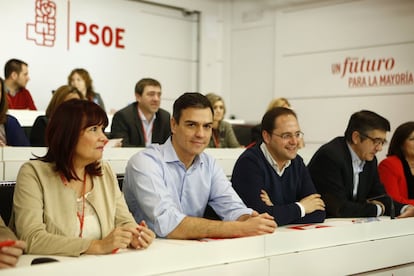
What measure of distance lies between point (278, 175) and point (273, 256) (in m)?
0.88

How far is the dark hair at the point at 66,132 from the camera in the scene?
2.29m

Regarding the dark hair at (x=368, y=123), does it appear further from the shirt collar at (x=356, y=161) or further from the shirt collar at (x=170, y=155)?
the shirt collar at (x=170, y=155)

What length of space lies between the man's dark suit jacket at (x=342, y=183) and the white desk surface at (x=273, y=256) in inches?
9.4

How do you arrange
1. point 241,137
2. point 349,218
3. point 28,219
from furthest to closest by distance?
1. point 241,137
2. point 349,218
3. point 28,219

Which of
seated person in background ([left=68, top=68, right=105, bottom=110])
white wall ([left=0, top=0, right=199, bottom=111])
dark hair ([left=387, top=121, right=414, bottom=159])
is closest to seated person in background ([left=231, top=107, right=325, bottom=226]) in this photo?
dark hair ([left=387, top=121, right=414, bottom=159])

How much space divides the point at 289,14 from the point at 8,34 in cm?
370

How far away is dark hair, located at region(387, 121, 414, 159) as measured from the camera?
412cm

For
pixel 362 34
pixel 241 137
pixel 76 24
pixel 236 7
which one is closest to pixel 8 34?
pixel 76 24

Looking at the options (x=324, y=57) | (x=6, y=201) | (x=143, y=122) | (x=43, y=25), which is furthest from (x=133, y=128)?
(x=324, y=57)

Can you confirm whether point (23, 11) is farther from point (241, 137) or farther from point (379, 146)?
point (379, 146)

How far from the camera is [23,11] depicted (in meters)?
7.65

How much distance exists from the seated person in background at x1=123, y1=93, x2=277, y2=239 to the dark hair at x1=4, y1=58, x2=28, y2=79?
464 cm

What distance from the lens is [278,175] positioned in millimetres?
3191

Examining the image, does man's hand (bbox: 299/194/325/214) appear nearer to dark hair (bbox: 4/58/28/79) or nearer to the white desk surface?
the white desk surface
